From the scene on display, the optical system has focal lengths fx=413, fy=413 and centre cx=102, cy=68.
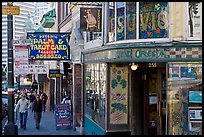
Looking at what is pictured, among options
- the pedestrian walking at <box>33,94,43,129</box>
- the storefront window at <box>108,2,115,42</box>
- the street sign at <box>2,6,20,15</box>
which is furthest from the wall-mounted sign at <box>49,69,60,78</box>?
the storefront window at <box>108,2,115,42</box>

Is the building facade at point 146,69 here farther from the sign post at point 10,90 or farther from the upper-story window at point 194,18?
the sign post at point 10,90

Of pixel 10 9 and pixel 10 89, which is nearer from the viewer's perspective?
pixel 10 9

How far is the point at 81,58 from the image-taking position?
53.1ft

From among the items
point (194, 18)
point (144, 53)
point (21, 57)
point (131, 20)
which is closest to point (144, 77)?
point (131, 20)

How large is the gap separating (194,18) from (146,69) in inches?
124

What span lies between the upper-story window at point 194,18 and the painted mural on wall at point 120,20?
2.06 meters

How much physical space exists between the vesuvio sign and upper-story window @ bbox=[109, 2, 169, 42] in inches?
245

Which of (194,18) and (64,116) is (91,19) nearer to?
(194,18)

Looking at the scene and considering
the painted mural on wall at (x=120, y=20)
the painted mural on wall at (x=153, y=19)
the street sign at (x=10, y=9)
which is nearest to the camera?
the painted mural on wall at (x=153, y=19)

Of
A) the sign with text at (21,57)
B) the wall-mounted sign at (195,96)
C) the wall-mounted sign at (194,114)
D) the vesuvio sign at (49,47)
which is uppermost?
the vesuvio sign at (49,47)

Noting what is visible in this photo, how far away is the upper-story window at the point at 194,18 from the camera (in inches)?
375

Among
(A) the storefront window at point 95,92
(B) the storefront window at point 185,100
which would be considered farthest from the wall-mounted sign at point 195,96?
(A) the storefront window at point 95,92

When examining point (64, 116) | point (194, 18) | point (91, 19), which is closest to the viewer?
A: point (194, 18)

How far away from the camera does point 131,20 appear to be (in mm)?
10711
